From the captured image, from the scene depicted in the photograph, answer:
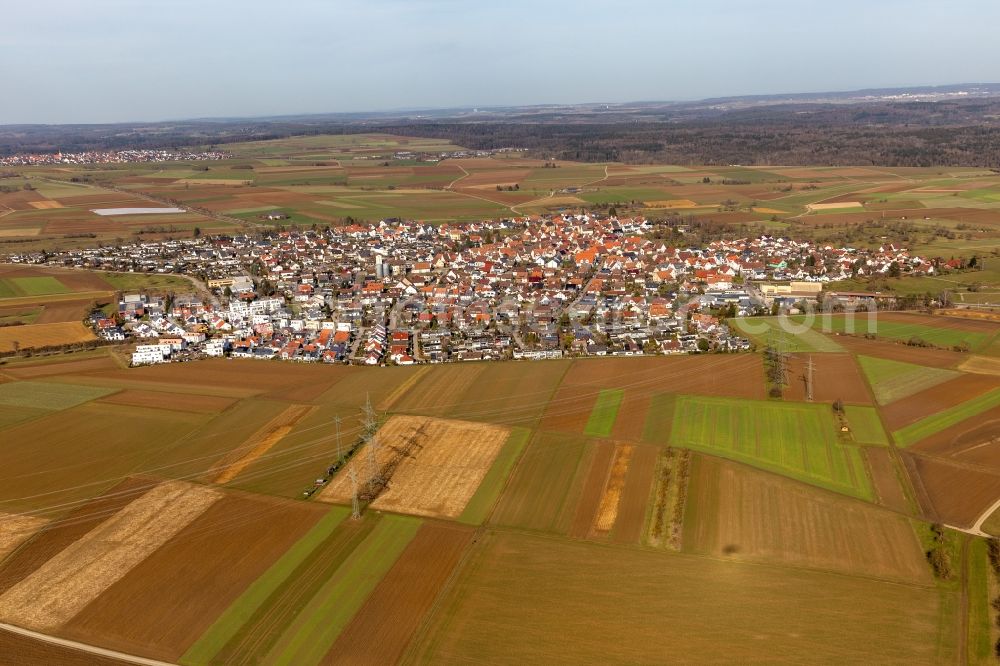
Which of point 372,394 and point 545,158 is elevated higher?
point 545,158

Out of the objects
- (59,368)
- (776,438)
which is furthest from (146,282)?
(776,438)

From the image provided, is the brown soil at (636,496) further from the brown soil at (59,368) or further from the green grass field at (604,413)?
the brown soil at (59,368)

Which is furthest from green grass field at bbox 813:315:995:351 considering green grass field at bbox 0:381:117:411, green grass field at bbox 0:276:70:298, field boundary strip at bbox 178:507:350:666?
green grass field at bbox 0:276:70:298

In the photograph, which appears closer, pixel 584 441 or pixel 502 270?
pixel 584 441

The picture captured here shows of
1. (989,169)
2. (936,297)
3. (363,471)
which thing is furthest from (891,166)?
(363,471)

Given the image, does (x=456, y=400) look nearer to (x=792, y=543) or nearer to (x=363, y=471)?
(x=363, y=471)

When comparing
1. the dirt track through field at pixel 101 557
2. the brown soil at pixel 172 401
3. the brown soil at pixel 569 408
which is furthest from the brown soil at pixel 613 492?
the brown soil at pixel 172 401

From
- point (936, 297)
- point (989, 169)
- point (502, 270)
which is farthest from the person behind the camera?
point (989, 169)

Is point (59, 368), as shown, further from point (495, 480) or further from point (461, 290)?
point (461, 290)
